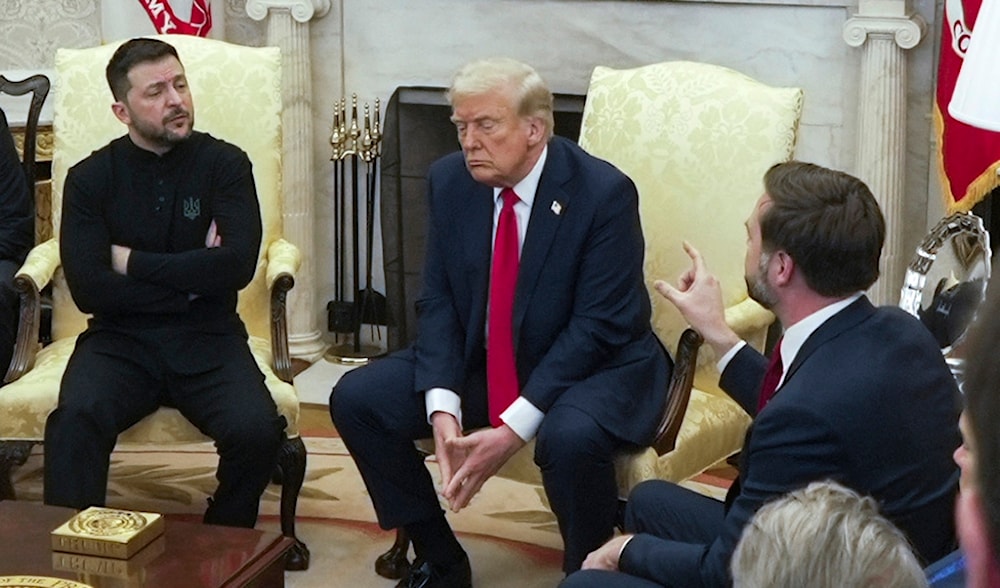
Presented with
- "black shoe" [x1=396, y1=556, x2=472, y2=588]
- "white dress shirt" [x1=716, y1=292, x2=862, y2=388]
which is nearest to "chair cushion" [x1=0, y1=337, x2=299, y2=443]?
"black shoe" [x1=396, y1=556, x2=472, y2=588]

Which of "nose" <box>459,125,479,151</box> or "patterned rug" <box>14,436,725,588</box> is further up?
"nose" <box>459,125,479,151</box>

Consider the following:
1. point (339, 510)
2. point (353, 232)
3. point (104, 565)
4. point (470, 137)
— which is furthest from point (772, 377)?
point (353, 232)

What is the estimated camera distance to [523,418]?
3.17 meters

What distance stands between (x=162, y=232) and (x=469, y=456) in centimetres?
96

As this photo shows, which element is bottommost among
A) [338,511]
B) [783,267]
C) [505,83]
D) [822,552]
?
[338,511]

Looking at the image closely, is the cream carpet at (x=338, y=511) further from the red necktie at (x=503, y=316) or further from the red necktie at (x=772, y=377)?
the red necktie at (x=772, y=377)

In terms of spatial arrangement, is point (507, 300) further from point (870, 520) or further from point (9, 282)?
point (870, 520)

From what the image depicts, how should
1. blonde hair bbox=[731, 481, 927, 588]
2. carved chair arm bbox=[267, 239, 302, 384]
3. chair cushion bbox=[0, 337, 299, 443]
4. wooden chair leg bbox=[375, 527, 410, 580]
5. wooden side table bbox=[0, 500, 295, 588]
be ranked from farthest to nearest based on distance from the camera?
1. carved chair arm bbox=[267, 239, 302, 384]
2. wooden chair leg bbox=[375, 527, 410, 580]
3. chair cushion bbox=[0, 337, 299, 443]
4. wooden side table bbox=[0, 500, 295, 588]
5. blonde hair bbox=[731, 481, 927, 588]

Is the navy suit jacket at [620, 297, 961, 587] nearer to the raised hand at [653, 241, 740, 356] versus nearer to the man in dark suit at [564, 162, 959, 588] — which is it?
the man in dark suit at [564, 162, 959, 588]

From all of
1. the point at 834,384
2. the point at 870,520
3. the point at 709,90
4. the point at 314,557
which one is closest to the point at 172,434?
the point at 314,557

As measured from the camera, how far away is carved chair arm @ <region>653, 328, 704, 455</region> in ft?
10.6

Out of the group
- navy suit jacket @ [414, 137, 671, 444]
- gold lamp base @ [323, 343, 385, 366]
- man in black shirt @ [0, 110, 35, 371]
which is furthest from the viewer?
gold lamp base @ [323, 343, 385, 366]

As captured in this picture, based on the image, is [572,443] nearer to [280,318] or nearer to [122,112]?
[280,318]

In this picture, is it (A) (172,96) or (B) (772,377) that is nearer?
(B) (772,377)
